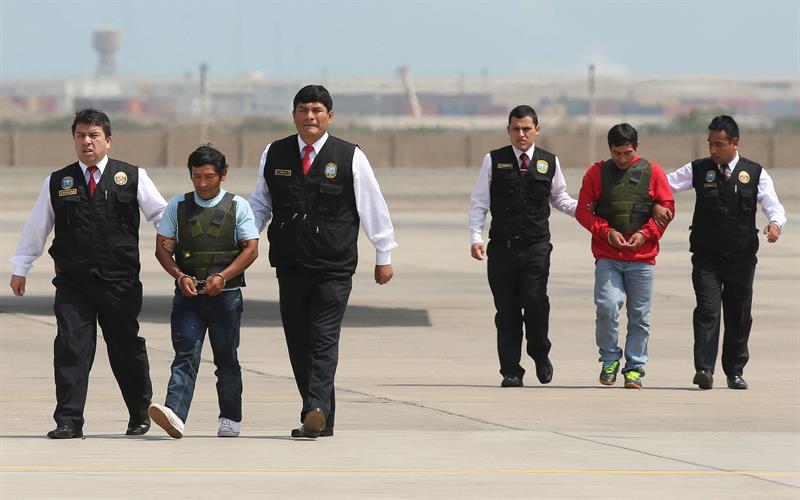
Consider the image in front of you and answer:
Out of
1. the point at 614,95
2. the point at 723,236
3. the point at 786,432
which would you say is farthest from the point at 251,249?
the point at 614,95

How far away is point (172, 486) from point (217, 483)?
0.23m

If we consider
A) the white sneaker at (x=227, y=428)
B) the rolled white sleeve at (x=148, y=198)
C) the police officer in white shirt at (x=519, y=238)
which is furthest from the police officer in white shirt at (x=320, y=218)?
the police officer in white shirt at (x=519, y=238)

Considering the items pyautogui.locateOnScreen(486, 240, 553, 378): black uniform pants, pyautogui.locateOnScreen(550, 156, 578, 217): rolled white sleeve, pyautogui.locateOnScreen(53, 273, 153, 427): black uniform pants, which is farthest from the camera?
pyautogui.locateOnScreen(550, 156, 578, 217): rolled white sleeve

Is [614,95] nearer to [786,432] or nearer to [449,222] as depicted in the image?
[449,222]

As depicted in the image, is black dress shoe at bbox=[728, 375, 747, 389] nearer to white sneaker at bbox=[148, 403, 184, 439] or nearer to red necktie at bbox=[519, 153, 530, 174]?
red necktie at bbox=[519, 153, 530, 174]

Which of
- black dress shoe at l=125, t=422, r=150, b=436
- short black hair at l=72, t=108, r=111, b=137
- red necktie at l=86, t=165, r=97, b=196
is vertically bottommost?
black dress shoe at l=125, t=422, r=150, b=436

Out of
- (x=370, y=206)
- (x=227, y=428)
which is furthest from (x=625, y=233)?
(x=227, y=428)

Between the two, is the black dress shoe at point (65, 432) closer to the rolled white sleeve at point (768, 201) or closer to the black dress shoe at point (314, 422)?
the black dress shoe at point (314, 422)

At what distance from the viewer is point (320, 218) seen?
10828 mm

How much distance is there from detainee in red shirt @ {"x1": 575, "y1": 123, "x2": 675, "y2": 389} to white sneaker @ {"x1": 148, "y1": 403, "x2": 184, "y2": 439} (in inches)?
164

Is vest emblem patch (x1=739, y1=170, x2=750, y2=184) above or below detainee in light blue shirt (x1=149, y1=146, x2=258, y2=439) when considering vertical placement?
above

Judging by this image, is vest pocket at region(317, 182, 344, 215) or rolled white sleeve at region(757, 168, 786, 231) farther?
rolled white sleeve at region(757, 168, 786, 231)

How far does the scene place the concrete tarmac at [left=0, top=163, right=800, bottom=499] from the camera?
8930 mm

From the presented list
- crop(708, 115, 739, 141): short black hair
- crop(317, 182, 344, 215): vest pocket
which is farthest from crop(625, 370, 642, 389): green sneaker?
crop(317, 182, 344, 215): vest pocket
